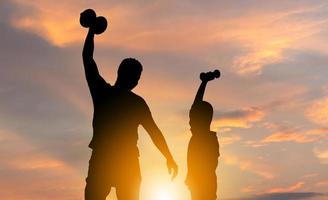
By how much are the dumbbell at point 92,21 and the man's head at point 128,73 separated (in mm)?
659

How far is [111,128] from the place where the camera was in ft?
33.3

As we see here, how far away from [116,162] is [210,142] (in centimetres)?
578

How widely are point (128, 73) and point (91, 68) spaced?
67cm

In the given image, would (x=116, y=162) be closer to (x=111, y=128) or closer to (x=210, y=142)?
(x=111, y=128)

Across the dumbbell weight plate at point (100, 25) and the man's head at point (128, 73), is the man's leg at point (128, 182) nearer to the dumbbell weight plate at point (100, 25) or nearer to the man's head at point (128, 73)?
the man's head at point (128, 73)

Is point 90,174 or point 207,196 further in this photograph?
point 207,196

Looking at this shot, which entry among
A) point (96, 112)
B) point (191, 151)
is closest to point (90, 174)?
point (96, 112)

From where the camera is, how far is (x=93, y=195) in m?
10.0

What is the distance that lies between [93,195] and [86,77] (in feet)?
6.04

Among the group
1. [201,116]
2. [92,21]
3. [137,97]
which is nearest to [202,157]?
[201,116]

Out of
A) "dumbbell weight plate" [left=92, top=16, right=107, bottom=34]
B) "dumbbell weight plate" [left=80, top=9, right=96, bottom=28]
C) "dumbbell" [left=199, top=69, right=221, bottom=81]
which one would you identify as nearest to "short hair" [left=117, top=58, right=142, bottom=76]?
"dumbbell weight plate" [left=92, top=16, right=107, bottom=34]

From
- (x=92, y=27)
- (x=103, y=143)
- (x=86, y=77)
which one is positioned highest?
(x=92, y=27)

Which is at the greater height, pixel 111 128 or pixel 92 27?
Result: pixel 92 27

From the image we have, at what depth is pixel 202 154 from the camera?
615 inches
